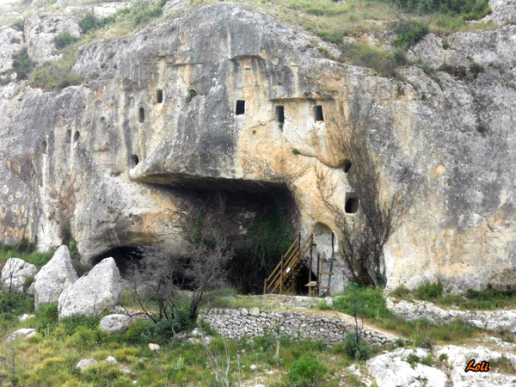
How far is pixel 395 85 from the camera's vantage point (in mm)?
17953

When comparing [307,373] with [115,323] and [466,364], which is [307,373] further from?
[115,323]

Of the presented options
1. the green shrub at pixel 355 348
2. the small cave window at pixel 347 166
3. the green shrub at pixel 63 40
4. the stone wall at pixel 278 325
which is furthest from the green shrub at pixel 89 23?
the green shrub at pixel 355 348

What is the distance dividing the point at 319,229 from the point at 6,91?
15818 millimetres

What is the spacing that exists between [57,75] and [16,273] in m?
8.29

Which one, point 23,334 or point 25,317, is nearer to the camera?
point 23,334

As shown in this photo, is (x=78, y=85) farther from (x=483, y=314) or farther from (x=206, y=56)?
(x=483, y=314)

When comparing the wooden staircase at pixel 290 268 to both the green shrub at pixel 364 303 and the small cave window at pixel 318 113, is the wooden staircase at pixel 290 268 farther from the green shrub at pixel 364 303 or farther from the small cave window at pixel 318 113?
the small cave window at pixel 318 113

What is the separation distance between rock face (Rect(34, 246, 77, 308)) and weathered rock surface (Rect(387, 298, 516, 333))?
10.3 m

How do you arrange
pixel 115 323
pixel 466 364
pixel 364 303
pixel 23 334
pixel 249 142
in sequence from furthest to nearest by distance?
pixel 249 142 < pixel 23 334 < pixel 115 323 < pixel 364 303 < pixel 466 364

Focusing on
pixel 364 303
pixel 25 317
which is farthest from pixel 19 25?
pixel 364 303

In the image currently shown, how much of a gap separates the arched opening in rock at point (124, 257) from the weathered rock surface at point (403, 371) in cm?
1074

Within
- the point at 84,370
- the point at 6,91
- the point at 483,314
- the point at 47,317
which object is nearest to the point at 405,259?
the point at 483,314

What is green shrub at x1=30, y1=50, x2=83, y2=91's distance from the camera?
23.7m

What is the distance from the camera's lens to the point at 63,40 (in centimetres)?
2769
